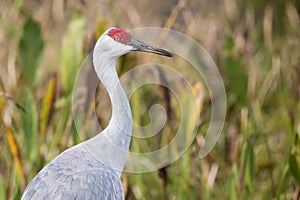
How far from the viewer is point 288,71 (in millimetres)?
3756

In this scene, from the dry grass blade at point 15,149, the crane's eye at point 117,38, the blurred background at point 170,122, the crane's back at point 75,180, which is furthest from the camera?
the blurred background at point 170,122

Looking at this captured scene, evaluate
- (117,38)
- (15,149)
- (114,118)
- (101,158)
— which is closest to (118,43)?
(117,38)

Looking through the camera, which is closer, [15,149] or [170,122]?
[15,149]

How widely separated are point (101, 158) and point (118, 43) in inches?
12.3

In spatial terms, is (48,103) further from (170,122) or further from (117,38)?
(117,38)

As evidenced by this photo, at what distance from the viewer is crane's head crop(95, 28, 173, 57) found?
1.99m

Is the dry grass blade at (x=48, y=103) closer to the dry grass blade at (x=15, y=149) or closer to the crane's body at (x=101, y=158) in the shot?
the dry grass blade at (x=15, y=149)

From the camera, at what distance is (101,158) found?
2.02 meters

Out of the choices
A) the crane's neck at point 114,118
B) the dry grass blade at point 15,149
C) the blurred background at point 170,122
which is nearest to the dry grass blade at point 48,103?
the blurred background at point 170,122

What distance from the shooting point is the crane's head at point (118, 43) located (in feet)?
6.52

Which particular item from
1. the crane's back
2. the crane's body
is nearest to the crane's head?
the crane's body

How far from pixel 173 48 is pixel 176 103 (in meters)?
0.77

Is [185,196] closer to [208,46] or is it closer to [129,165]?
[129,165]

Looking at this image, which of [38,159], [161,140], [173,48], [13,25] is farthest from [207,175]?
[13,25]
